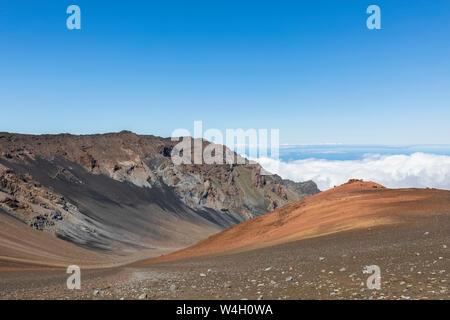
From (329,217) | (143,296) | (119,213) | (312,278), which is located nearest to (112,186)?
(119,213)

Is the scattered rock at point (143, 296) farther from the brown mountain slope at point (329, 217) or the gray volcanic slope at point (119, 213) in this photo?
the gray volcanic slope at point (119, 213)

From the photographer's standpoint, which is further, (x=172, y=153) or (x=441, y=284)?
(x=172, y=153)

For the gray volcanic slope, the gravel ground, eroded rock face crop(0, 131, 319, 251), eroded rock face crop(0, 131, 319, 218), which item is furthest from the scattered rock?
eroded rock face crop(0, 131, 319, 218)
